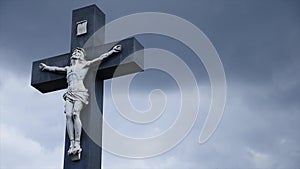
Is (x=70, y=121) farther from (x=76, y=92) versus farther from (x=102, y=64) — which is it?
(x=102, y=64)

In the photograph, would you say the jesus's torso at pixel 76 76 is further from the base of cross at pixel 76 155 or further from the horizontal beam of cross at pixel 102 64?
the base of cross at pixel 76 155

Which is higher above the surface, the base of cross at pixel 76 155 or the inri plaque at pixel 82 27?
the inri plaque at pixel 82 27

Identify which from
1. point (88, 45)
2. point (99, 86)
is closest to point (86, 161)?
point (99, 86)

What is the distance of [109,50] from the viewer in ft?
27.2

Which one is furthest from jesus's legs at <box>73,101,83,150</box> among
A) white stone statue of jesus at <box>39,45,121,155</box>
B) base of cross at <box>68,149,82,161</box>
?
base of cross at <box>68,149,82,161</box>

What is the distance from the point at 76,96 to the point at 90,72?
507 millimetres

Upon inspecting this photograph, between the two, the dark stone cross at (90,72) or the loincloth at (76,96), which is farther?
the loincloth at (76,96)

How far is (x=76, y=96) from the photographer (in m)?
7.88

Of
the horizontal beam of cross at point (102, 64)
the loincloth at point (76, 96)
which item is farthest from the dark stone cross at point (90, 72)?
the loincloth at point (76, 96)

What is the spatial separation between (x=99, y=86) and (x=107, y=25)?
Answer: 106cm

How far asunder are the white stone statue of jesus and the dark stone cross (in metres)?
0.08

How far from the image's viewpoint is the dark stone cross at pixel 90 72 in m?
7.71

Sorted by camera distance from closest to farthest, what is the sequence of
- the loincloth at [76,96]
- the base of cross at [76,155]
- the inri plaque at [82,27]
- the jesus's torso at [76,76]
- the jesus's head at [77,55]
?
the base of cross at [76,155] → the loincloth at [76,96] → the jesus's torso at [76,76] → the jesus's head at [77,55] → the inri plaque at [82,27]

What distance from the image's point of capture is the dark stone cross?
7715 millimetres
